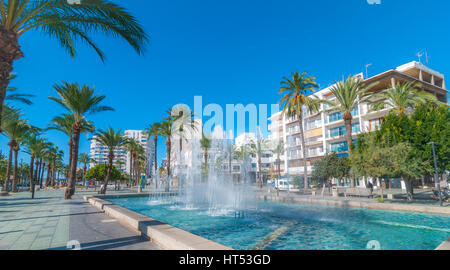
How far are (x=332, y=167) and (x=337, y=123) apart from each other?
769 inches

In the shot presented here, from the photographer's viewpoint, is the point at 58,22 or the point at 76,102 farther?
the point at 76,102

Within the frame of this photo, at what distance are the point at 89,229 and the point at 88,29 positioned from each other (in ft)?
20.4

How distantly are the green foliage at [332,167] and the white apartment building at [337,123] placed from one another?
19.6 feet

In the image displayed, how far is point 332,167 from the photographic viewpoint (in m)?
26.9

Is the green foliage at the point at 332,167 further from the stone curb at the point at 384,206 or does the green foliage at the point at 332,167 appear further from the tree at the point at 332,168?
the stone curb at the point at 384,206

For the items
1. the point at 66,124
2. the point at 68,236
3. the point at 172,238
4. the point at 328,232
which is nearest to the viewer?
the point at 172,238

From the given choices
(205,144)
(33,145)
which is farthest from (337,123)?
(33,145)

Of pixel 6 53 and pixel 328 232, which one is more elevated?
pixel 6 53

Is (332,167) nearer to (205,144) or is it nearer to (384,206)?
(384,206)

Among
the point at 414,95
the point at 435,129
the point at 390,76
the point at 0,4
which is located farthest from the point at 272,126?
the point at 0,4

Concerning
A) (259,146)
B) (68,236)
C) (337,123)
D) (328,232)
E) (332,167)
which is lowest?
(328,232)

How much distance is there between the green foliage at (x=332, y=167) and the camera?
1053 inches
